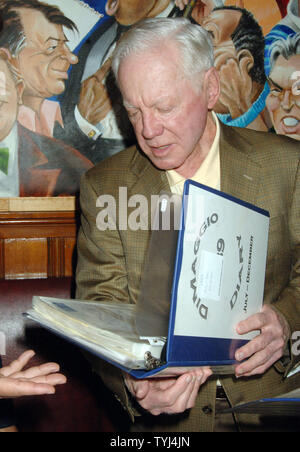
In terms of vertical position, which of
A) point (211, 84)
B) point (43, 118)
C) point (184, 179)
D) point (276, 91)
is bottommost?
point (184, 179)

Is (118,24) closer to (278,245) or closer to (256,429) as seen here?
(278,245)

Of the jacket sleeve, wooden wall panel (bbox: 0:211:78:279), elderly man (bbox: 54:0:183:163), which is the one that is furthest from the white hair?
wooden wall panel (bbox: 0:211:78:279)

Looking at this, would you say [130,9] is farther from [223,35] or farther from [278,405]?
[278,405]

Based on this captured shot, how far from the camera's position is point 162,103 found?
4.46ft

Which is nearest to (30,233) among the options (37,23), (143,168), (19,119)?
(19,119)

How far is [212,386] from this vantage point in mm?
1524

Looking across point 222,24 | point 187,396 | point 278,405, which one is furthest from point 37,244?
point 278,405

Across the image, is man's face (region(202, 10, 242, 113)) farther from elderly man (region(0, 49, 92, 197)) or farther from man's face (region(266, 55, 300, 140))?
elderly man (region(0, 49, 92, 197))

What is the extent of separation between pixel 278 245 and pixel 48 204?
100 centimetres

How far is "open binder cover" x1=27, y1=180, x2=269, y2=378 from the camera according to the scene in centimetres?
89

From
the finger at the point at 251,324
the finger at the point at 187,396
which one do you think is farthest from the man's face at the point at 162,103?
the finger at the point at 187,396

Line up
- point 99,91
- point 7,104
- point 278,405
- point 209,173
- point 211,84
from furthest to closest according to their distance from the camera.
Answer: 1. point 99,91
2. point 7,104
3. point 209,173
4. point 211,84
5. point 278,405

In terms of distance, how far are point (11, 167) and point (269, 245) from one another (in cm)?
109

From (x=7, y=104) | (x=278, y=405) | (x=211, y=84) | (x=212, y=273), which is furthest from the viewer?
(x=7, y=104)
